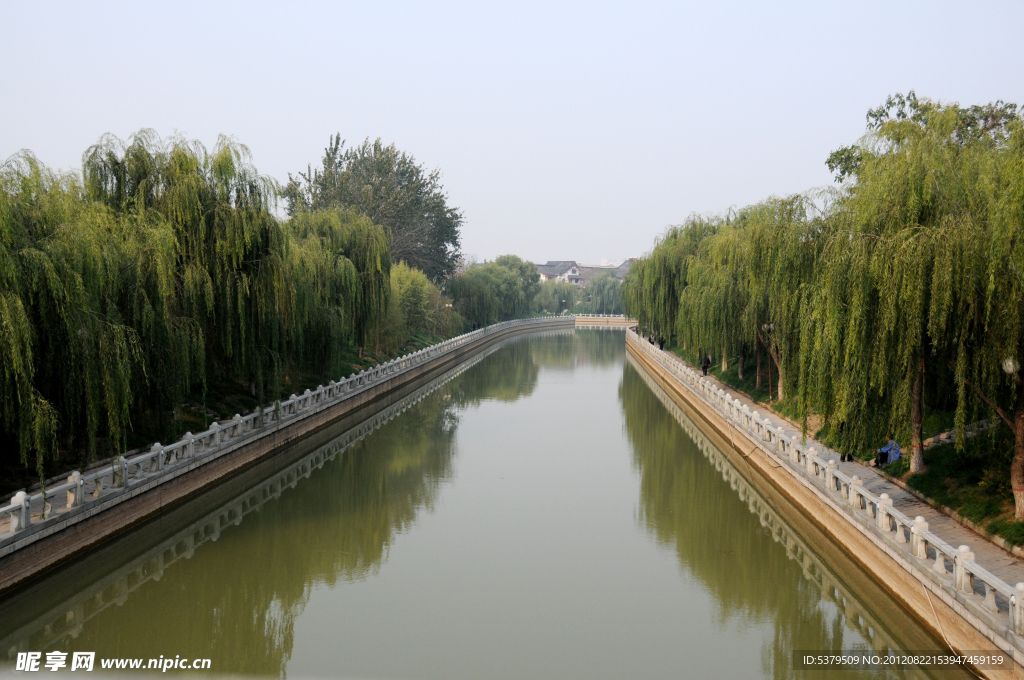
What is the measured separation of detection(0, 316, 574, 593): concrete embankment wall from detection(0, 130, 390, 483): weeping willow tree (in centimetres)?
66

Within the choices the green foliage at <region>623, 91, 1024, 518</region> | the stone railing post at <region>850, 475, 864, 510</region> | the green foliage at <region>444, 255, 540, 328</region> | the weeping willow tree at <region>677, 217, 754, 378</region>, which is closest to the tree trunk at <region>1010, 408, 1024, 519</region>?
the green foliage at <region>623, 91, 1024, 518</region>

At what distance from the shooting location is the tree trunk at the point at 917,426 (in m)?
10.2

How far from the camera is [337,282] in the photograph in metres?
22.6

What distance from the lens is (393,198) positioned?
44188mm

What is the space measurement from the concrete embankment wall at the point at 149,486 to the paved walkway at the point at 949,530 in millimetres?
10324

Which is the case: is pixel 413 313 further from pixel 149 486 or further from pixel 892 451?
pixel 892 451

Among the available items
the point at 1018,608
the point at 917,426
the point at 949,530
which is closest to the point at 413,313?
the point at 917,426

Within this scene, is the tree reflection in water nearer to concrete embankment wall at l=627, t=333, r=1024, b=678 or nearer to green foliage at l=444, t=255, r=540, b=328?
concrete embankment wall at l=627, t=333, r=1024, b=678

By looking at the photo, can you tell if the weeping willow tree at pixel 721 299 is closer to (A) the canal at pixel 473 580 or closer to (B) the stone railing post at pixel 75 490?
(A) the canal at pixel 473 580

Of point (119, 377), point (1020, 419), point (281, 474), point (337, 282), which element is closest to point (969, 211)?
point (1020, 419)

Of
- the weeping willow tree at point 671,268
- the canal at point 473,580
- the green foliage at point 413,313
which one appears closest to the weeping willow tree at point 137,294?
the canal at point 473,580

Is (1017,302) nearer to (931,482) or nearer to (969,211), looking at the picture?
(969,211)

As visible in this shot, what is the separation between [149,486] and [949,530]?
439 inches

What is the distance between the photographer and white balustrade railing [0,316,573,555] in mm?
8570
